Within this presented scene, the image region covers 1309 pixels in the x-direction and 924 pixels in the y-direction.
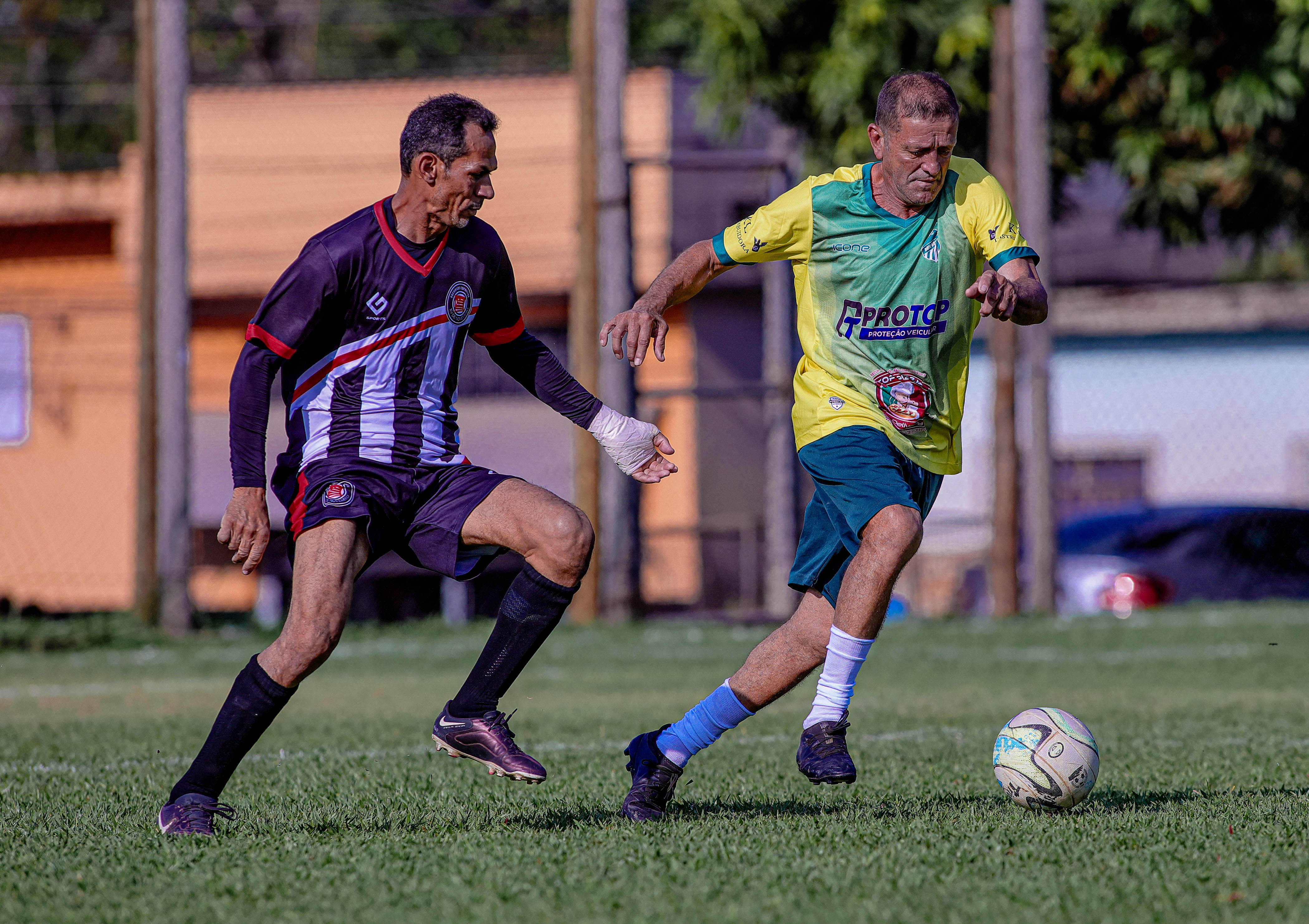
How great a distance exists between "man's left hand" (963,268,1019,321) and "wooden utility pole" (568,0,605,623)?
27.7ft

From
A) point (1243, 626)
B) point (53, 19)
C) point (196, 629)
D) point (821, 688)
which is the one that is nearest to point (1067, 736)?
point (821, 688)

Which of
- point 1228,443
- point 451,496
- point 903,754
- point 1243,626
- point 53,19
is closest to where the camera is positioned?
point 451,496

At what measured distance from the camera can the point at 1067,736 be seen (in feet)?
15.3

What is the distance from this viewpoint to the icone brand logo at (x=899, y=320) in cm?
484

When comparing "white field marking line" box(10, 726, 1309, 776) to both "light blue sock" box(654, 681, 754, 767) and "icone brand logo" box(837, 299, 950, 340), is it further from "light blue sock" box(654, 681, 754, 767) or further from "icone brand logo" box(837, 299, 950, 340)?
"icone brand logo" box(837, 299, 950, 340)

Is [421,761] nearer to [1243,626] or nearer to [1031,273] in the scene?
[1031,273]

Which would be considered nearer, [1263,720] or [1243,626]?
[1263,720]

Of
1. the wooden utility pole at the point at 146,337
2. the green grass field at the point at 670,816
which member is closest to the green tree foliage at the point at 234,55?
the wooden utility pole at the point at 146,337

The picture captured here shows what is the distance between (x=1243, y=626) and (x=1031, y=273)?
8749 millimetres

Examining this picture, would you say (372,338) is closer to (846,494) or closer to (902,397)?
(846,494)

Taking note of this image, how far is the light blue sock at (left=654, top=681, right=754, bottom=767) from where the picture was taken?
4707 mm

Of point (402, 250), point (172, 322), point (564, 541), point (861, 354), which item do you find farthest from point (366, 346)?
point (172, 322)

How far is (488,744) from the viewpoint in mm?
4539

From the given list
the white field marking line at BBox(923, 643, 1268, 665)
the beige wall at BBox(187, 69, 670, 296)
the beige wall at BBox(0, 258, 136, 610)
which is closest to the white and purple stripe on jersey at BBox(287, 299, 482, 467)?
the white field marking line at BBox(923, 643, 1268, 665)
